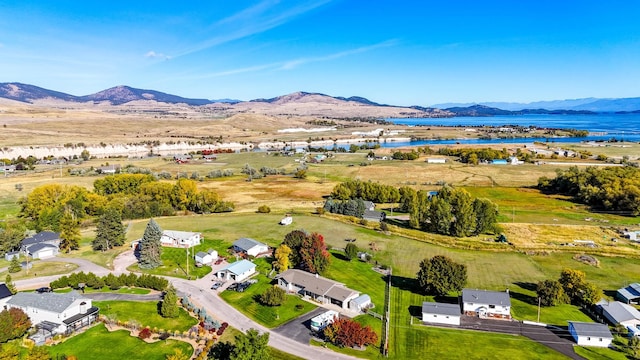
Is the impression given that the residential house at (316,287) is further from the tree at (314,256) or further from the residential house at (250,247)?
the residential house at (250,247)

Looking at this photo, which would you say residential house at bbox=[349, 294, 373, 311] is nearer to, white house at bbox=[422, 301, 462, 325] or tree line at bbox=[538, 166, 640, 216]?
white house at bbox=[422, 301, 462, 325]

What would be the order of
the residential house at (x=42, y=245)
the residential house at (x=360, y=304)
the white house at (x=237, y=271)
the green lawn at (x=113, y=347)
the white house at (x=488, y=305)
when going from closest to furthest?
the green lawn at (x=113, y=347)
the white house at (x=488, y=305)
the residential house at (x=360, y=304)
the white house at (x=237, y=271)
the residential house at (x=42, y=245)

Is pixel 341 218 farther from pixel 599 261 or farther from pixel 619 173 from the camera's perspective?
pixel 619 173

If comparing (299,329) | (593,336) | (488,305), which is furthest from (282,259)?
(593,336)

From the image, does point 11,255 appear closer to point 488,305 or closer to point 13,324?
point 13,324

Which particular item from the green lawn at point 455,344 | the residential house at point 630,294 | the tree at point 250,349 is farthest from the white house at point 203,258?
the residential house at point 630,294

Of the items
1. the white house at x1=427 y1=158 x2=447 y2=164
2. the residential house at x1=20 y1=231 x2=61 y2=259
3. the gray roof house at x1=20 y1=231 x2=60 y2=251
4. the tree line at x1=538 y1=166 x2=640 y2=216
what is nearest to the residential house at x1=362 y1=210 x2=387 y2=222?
the tree line at x1=538 y1=166 x2=640 y2=216

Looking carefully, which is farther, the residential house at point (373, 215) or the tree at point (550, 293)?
the residential house at point (373, 215)
